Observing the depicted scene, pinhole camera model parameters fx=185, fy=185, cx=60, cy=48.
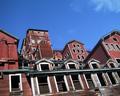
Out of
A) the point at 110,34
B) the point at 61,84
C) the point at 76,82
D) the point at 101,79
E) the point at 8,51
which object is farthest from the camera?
the point at 110,34

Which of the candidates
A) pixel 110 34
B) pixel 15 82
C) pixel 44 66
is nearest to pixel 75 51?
pixel 110 34

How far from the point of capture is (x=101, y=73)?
25.8m

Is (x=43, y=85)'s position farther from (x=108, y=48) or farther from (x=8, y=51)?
(x=108, y=48)

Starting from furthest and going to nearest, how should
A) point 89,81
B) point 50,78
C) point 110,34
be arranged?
point 110,34 → point 89,81 → point 50,78

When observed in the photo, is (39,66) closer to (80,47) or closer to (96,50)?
(96,50)

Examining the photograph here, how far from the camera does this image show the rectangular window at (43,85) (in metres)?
21.3

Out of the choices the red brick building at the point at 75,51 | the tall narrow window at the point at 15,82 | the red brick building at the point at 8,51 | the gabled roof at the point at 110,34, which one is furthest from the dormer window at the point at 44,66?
the red brick building at the point at 75,51

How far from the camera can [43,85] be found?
71.6 ft

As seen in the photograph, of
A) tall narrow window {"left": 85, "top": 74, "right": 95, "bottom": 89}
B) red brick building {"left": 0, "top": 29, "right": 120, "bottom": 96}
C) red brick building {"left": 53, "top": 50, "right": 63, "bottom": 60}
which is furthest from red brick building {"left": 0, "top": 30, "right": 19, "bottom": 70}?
red brick building {"left": 53, "top": 50, "right": 63, "bottom": 60}

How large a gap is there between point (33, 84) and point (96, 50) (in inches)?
727

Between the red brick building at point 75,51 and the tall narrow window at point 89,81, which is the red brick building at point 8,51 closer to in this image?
the tall narrow window at point 89,81

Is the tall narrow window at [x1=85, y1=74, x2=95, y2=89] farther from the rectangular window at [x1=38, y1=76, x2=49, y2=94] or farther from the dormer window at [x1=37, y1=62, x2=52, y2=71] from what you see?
the rectangular window at [x1=38, y1=76, x2=49, y2=94]

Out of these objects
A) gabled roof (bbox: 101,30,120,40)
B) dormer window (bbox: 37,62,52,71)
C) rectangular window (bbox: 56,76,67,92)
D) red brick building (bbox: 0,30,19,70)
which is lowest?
rectangular window (bbox: 56,76,67,92)

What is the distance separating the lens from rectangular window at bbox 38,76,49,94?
21.3 metres
